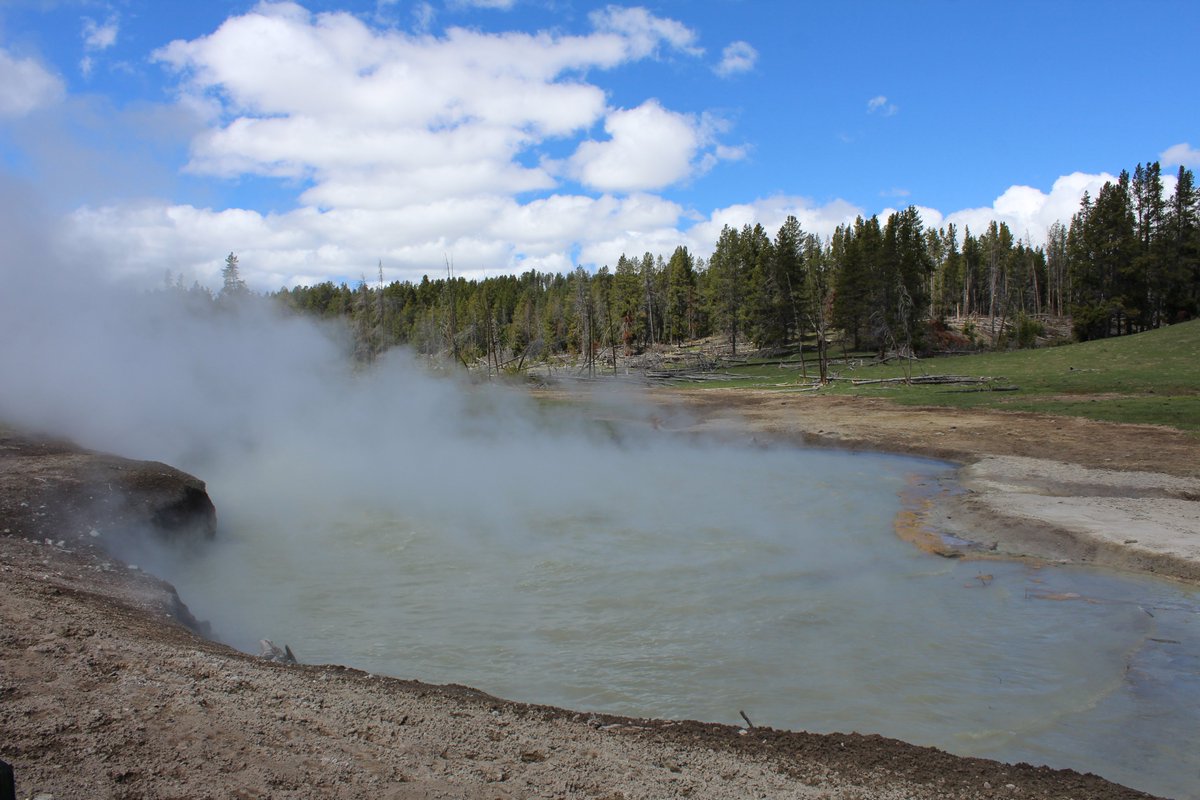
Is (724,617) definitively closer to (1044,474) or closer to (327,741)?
(327,741)

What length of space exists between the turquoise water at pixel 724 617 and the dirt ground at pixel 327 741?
125 centimetres

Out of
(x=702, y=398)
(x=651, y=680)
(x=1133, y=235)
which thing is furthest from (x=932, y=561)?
(x=1133, y=235)

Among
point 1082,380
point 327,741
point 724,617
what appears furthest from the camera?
point 1082,380

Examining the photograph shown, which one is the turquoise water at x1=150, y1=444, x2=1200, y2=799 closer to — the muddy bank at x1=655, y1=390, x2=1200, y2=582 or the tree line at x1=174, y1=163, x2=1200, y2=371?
the muddy bank at x1=655, y1=390, x2=1200, y2=582

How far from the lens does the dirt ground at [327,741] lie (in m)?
4.01

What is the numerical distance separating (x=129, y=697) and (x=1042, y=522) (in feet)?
44.0

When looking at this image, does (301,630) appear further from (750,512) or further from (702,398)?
(702,398)

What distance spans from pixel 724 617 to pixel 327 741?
5.46 metres

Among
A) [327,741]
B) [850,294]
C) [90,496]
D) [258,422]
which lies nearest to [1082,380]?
[850,294]

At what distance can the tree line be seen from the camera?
54.2 metres

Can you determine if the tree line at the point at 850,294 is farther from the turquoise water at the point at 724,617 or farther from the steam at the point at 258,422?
the turquoise water at the point at 724,617

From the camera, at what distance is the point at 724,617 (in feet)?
29.5

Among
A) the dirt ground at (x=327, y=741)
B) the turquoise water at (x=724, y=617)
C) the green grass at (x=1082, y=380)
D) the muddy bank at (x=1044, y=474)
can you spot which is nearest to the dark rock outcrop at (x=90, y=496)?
the turquoise water at (x=724, y=617)

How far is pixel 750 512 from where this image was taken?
48.8 feet
